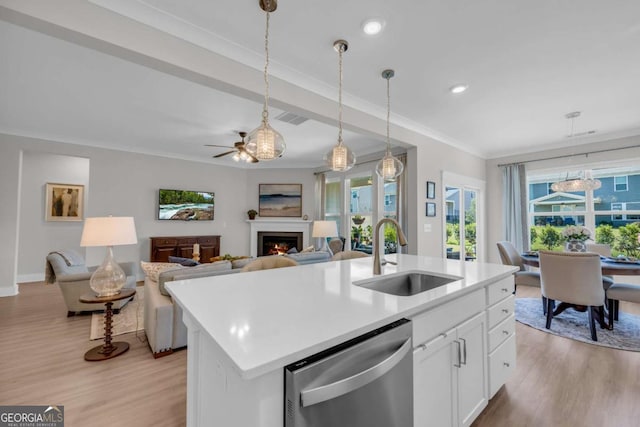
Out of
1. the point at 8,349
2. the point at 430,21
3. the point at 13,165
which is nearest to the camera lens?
the point at 430,21

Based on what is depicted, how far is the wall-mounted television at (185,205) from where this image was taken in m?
5.83

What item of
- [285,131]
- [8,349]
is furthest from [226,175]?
[8,349]

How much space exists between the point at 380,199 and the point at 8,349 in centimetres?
528

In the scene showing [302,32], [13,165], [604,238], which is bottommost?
[604,238]

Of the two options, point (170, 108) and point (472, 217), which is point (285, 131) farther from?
point (472, 217)

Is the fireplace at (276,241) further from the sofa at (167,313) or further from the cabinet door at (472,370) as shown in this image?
the cabinet door at (472,370)

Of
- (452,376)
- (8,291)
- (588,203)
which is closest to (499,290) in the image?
(452,376)

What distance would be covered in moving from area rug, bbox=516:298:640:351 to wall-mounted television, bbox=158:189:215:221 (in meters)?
6.16

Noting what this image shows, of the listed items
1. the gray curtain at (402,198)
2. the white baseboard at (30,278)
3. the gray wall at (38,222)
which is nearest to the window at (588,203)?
the gray curtain at (402,198)

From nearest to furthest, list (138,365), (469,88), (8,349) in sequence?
(138,365) → (8,349) → (469,88)

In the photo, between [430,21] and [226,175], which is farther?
[226,175]

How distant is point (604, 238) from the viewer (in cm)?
465

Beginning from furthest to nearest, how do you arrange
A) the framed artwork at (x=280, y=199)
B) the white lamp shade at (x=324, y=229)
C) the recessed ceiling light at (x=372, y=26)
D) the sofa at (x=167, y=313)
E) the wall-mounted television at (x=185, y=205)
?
the framed artwork at (x=280, y=199)
the wall-mounted television at (x=185, y=205)
the white lamp shade at (x=324, y=229)
the sofa at (x=167, y=313)
the recessed ceiling light at (x=372, y=26)

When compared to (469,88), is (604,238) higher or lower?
lower
